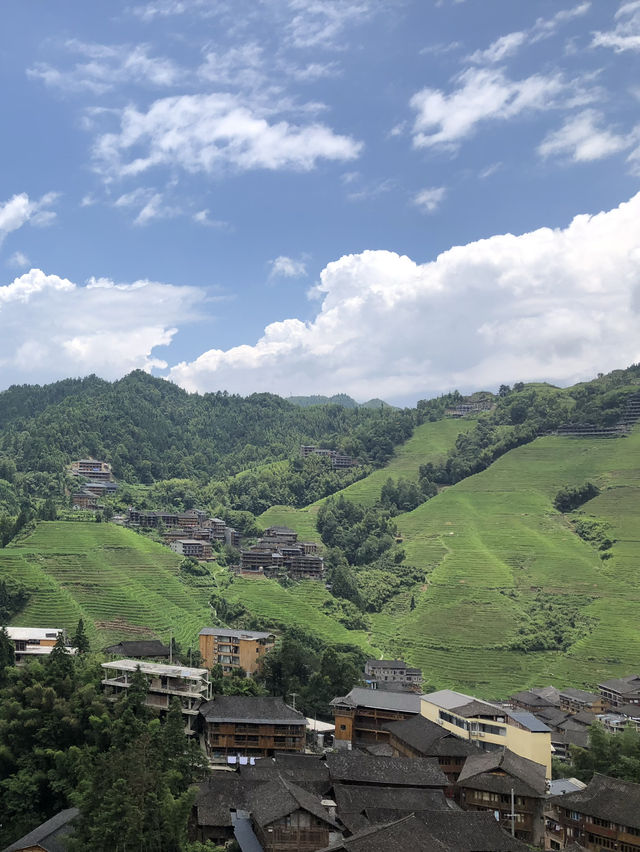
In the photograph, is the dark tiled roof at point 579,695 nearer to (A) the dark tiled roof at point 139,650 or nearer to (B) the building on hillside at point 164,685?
(A) the dark tiled roof at point 139,650

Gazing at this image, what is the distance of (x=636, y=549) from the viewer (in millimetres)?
84188

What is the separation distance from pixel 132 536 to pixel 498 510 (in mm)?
47787

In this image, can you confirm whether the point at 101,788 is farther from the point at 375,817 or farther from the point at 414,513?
the point at 414,513

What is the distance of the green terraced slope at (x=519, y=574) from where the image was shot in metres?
65.9

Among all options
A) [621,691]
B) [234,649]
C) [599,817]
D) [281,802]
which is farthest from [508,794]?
[621,691]

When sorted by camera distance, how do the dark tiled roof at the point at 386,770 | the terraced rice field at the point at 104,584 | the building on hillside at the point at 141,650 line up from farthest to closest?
the terraced rice field at the point at 104,584, the building on hillside at the point at 141,650, the dark tiled roof at the point at 386,770

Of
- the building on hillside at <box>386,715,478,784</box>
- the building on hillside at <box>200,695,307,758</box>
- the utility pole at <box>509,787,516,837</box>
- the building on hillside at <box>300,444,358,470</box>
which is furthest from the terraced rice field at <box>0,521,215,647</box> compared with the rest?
the building on hillside at <box>300,444,358,470</box>

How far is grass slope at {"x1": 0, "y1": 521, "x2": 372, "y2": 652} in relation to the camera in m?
58.0

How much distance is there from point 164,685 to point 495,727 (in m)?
17.0

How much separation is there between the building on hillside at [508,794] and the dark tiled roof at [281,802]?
843 cm

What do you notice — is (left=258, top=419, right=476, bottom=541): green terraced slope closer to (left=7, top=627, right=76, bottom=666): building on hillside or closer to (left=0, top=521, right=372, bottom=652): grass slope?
(left=0, top=521, right=372, bottom=652): grass slope

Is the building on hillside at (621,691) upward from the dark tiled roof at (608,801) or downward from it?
downward

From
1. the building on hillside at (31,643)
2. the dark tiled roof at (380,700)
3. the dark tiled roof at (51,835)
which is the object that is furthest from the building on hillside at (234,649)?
the dark tiled roof at (51,835)

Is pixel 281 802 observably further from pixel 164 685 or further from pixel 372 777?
pixel 164 685
